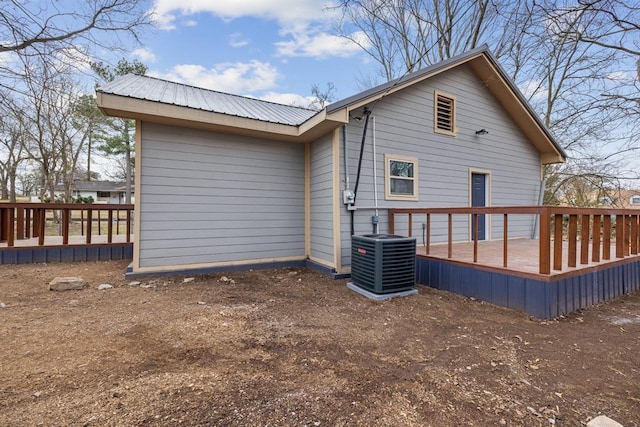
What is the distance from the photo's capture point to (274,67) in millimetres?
11289

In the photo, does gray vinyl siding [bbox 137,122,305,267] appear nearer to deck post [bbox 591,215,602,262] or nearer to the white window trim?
the white window trim

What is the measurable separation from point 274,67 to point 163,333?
35.2 ft

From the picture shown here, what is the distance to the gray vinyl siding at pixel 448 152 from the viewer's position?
5.37m

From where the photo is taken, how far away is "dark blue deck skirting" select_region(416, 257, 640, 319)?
11.2ft

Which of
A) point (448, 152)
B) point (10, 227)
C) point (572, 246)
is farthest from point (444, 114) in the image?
point (10, 227)

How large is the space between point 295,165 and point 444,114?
11.2 feet

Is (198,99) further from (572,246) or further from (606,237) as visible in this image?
(606,237)

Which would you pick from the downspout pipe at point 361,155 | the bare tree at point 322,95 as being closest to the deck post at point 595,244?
the downspout pipe at point 361,155

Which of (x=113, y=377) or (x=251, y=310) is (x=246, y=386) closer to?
(x=113, y=377)

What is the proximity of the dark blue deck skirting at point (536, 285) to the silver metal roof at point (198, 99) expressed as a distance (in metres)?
3.52

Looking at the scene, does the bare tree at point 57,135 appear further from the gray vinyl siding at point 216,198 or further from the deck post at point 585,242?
the deck post at point 585,242

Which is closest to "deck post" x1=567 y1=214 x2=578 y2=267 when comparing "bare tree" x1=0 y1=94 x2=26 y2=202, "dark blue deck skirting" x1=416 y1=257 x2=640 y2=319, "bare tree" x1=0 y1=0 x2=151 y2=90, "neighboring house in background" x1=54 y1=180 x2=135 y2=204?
"dark blue deck skirting" x1=416 y1=257 x2=640 y2=319

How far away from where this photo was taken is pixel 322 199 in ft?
18.0

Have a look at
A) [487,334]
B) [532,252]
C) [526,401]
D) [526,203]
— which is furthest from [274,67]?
[526,401]
